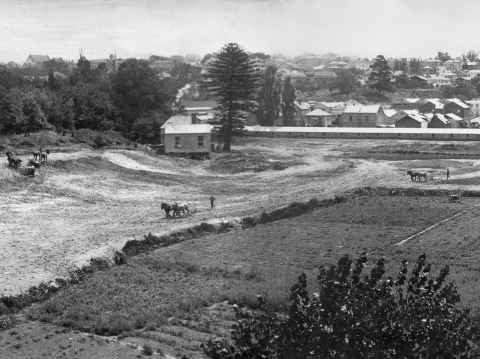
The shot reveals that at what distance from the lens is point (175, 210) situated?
26469 mm

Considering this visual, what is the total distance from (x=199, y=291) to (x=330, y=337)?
781 cm

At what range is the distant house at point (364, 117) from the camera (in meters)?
70.7

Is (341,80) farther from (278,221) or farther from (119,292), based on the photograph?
(119,292)

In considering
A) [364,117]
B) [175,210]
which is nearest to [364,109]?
[364,117]

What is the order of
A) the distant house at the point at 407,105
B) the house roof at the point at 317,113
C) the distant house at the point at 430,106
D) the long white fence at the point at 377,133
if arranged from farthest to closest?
the distant house at the point at 407,105
the distant house at the point at 430,106
the house roof at the point at 317,113
the long white fence at the point at 377,133

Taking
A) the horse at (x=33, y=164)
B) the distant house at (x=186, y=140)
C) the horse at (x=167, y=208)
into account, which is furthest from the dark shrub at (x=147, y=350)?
the distant house at (x=186, y=140)

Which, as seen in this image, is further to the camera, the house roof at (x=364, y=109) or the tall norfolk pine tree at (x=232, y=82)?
the house roof at (x=364, y=109)

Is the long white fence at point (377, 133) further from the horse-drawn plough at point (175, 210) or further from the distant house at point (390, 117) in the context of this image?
the horse-drawn plough at point (175, 210)

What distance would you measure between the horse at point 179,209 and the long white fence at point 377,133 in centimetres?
3162

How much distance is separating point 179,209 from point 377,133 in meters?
34.9

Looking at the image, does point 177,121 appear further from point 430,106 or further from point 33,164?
point 430,106

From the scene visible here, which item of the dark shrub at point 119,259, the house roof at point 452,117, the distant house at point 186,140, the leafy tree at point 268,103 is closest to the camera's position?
the dark shrub at point 119,259

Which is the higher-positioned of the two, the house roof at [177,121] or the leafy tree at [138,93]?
the leafy tree at [138,93]

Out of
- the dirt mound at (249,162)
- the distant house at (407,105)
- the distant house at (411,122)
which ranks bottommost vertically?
the dirt mound at (249,162)
